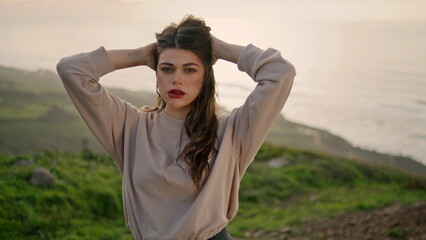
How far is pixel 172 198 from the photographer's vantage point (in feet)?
6.34

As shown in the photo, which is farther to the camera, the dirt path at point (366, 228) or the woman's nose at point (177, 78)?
the dirt path at point (366, 228)

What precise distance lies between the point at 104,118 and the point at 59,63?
1.15ft

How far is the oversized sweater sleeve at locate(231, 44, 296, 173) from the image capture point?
192cm

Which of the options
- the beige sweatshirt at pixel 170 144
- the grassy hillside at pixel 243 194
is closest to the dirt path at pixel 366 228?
the grassy hillside at pixel 243 194

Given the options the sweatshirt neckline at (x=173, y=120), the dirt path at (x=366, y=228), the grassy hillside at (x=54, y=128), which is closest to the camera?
the sweatshirt neckline at (x=173, y=120)

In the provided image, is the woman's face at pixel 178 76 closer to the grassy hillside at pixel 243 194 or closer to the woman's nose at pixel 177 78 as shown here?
the woman's nose at pixel 177 78

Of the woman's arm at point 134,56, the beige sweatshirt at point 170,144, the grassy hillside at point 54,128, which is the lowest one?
the grassy hillside at point 54,128

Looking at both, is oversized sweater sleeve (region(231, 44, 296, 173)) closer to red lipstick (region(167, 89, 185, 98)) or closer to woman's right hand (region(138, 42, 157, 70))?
red lipstick (region(167, 89, 185, 98))

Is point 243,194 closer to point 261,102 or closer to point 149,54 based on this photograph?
point 149,54

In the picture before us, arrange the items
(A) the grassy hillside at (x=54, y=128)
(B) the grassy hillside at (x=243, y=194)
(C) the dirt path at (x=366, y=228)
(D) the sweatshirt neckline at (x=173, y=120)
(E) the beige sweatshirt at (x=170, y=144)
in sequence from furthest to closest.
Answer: (A) the grassy hillside at (x=54, y=128), (C) the dirt path at (x=366, y=228), (B) the grassy hillside at (x=243, y=194), (D) the sweatshirt neckline at (x=173, y=120), (E) the beige sweatshirt at (x=170, y=144)

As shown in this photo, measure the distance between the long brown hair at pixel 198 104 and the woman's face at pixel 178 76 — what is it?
0.04 meters

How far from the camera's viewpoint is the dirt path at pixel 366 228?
18.3 ft

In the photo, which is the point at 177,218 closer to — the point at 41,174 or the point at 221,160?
the point at 221,160

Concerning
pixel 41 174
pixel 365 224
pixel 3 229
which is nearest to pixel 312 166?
pixel 365 224
